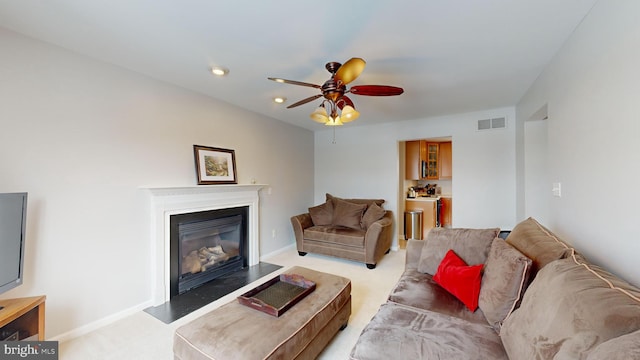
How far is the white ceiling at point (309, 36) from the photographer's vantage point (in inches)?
60.7

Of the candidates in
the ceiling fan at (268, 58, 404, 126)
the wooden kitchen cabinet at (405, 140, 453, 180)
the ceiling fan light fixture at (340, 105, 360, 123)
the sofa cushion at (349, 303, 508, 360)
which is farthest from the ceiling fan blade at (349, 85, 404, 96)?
the wooden kitchen cabinet at (405, 140, 453, 180)

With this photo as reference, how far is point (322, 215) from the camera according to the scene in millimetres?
4352

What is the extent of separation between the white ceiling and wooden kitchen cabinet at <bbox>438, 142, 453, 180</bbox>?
3.23 metres

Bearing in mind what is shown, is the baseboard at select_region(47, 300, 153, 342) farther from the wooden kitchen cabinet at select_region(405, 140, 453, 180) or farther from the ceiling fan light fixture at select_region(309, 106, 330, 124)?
the wooden kitchen cabinet at select_region(405, 140, 453, 180)

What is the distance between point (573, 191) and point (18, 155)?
396 cm

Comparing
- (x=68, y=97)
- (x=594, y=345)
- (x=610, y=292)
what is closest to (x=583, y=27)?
(x=610, y=292)

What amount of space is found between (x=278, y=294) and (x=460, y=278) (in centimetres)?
128

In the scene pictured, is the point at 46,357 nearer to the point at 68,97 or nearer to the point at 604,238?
the point at 68,97

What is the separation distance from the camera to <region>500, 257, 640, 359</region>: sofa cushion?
2.44ft

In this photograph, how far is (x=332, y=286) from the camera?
200 centimetres

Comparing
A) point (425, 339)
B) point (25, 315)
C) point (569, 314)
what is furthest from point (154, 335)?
point (569, 314)

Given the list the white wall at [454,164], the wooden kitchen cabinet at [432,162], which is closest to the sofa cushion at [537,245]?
the white wall at [454,164]

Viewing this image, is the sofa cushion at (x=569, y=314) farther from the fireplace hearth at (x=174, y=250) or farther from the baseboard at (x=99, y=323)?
the baseboard at (x=99, y=323)

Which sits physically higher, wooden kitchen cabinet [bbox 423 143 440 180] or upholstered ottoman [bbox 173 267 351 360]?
wooden kitchen cabinet [bbox 423 143 440 180]
